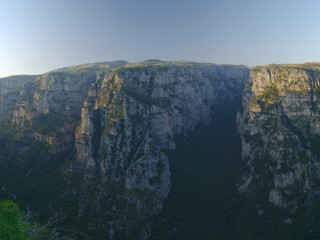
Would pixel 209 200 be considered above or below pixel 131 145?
below

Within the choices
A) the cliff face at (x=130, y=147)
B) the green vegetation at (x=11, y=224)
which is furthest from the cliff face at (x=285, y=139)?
Result: the green vegetation at (x=11, y=224)

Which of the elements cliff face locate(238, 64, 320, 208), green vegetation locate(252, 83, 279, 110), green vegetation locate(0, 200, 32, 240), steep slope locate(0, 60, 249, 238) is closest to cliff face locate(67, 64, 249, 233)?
steep slope locate(0, 60, 249, 238)

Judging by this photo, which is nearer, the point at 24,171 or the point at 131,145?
the point at 131,145

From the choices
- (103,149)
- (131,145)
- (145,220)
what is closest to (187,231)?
(145,220)

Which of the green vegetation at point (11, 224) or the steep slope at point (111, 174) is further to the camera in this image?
the steep slope at point (111, 174)

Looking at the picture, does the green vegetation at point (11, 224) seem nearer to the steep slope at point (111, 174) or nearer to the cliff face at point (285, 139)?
the steep slope at point (111, 174)

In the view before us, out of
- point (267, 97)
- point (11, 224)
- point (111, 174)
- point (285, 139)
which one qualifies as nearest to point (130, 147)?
point (111, 174)

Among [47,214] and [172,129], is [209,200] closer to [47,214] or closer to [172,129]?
[172,129]

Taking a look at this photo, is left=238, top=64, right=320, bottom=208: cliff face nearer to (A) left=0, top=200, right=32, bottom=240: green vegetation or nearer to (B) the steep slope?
(B) the steep slope
